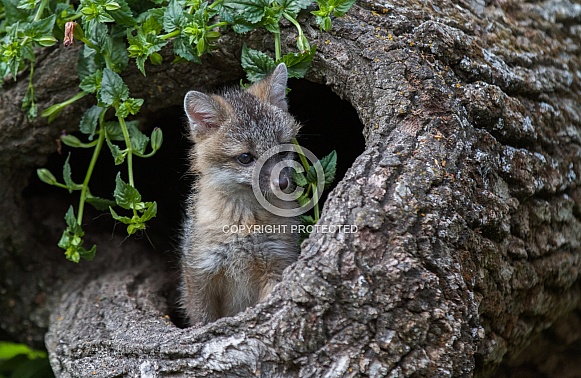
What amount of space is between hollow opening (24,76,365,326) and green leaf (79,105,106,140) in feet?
2.09

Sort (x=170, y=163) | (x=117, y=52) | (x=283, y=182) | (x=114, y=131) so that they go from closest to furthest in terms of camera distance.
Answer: (x=283, y=182), (x=117, y=52), (x=114, y=131), (x=170, y=163)

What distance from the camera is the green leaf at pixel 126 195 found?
11.9 feet

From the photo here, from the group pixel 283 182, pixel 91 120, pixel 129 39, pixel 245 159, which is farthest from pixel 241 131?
pixel 91 120

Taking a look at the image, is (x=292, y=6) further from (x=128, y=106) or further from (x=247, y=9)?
(x=128, y=106)

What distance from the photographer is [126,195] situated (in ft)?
12.0

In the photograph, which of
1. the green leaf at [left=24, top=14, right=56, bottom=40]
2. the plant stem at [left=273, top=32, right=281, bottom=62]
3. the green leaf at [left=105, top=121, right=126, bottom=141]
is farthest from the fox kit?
the green leaf at [left=24, top=14, right=56, bottom=40]

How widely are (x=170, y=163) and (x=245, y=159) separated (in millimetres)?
2117

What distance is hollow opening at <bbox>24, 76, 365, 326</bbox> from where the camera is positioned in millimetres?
5164

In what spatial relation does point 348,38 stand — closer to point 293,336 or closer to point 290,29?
point 290,29

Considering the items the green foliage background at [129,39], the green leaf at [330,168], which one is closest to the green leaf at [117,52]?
the green foliage background at [129,39]

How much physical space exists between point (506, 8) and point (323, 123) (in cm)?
157

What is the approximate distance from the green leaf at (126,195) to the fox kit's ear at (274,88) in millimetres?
966

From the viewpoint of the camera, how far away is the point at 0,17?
14.1 ft

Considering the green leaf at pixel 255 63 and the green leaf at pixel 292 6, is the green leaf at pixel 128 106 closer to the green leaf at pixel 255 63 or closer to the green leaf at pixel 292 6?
the green leaf at pixel 255 63
